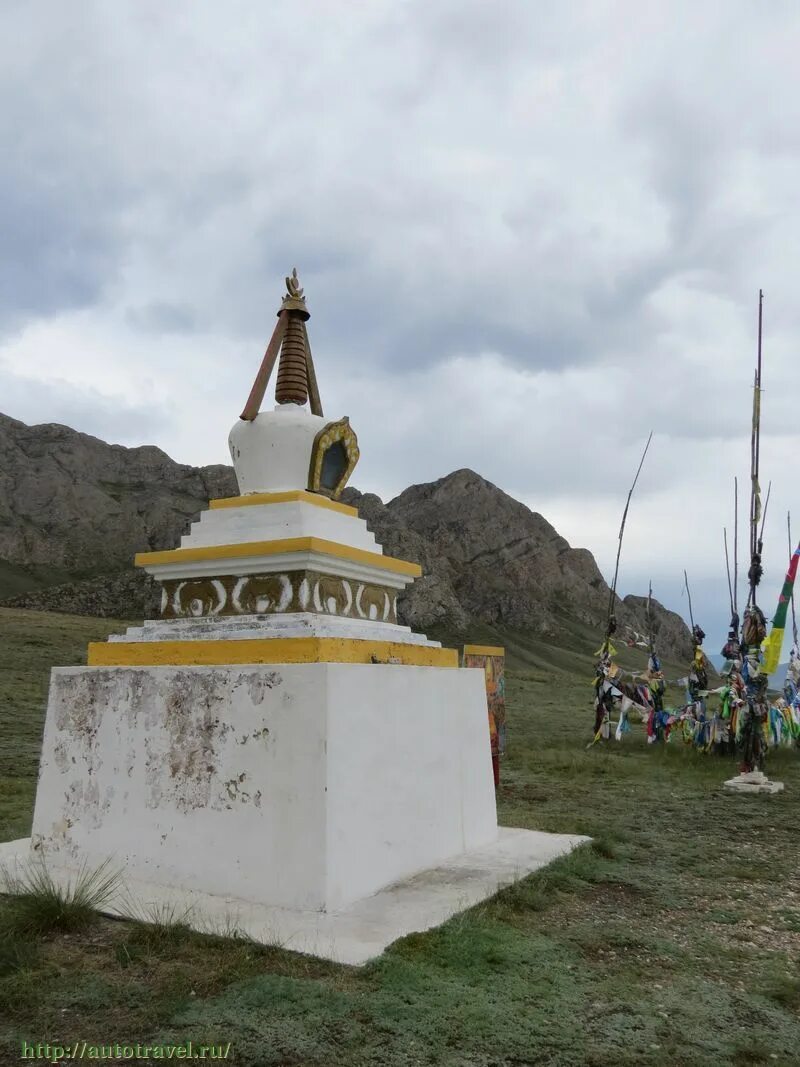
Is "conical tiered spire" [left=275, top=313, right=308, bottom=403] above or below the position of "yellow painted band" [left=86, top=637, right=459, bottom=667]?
above

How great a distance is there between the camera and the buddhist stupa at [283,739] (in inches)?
216

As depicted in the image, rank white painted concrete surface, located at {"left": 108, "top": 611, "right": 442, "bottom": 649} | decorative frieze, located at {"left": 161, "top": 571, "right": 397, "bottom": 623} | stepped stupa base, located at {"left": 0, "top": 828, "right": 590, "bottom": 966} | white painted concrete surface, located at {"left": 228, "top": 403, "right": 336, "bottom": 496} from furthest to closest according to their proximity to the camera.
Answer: white painted concrete surface, located at {"left": 228, "top": 403, "right": 336, "bottom": 496}
decorative frieze, located at {"left": 161, "top": 571, "right": 397, "bottom": 623}
white painted concrete surface, located at {"left": 108, "top": 611, "right": 442, "bottom": 649}
stepped stupa base, located at {"left": 0, "top": 828, "right": 590, "bottom": 966}

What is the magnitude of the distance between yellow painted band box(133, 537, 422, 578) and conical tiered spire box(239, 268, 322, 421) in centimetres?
148

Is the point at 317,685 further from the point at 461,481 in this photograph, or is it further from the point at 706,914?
the point at 461,481

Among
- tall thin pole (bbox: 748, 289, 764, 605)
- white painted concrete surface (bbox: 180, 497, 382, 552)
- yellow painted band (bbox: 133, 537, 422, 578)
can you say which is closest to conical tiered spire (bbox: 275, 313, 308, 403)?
white painted concrete surface (bbox: 180, 497, 382, 552)

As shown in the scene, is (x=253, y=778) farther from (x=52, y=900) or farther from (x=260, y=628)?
(x=52, y=900)

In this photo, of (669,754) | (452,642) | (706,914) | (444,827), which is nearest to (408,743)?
(444,827)

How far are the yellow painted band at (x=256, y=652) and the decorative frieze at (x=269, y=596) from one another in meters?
0.53

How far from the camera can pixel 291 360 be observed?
791 cm

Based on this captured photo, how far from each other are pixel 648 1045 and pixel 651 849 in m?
4.34

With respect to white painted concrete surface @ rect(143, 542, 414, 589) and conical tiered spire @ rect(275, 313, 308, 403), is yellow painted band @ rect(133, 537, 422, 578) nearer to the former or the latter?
white painted concrete surface @ rect(143, 542, 414, 589)

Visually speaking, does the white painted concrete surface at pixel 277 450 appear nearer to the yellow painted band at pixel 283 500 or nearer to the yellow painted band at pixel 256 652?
the yellow painted band at pixel 283 500

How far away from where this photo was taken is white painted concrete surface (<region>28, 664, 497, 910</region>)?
550 centimetres

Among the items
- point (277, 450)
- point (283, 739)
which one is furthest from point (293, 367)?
point (283, 739)
